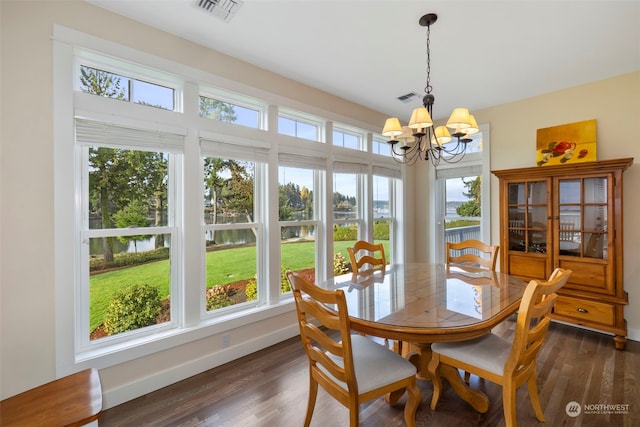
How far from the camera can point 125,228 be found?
214cm

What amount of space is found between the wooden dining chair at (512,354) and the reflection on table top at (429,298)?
17cm

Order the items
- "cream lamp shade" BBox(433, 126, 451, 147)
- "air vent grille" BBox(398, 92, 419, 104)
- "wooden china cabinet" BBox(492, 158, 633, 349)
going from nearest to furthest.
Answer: "cream lamp shade" BBox(433, 126, 451, 147)
"wooden china cabinet" BBox(492, 158, 633, 349)
"air vent grille" BBox(398, 92, 419, 104)

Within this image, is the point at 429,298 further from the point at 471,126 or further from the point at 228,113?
the point at 228,113

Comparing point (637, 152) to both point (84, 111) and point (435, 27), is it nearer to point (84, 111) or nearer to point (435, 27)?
point (435, 27)

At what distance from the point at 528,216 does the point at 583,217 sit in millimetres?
478

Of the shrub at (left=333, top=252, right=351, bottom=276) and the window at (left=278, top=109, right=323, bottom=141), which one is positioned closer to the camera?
the window at (left=278, top=109, right=323, bottom=141)

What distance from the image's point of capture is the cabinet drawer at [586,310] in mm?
2730

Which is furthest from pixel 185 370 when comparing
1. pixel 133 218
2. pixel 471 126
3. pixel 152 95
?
pixel 471 126

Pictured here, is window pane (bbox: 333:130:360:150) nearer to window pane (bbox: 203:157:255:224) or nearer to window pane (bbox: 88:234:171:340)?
window pane (bbox: 203:157:255:224)

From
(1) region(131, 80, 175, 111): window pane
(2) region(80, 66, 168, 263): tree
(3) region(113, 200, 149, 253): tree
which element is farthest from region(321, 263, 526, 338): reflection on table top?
(1) region(131, 80, 175, 111): window pane

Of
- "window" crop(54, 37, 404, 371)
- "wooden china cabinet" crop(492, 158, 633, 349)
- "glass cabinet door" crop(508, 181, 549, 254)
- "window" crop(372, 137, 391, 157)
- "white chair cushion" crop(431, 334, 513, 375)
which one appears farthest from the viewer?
"window" crop(372, 137, 391, 157)

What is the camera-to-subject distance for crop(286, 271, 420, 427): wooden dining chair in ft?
4.39

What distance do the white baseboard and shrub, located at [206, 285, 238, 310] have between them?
0.39 meters

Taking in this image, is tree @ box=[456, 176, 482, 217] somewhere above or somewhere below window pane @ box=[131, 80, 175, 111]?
below
